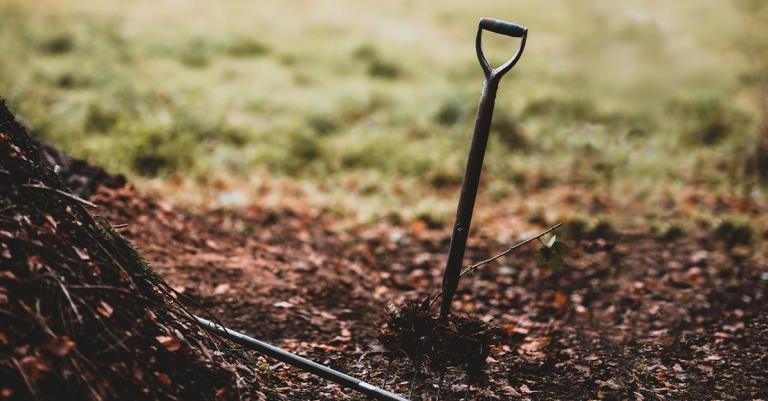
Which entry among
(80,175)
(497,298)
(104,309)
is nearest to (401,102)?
(497,298)

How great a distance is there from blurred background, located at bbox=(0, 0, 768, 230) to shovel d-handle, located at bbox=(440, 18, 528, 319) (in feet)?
8.91

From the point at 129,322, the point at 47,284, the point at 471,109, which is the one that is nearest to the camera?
the point at 47,284

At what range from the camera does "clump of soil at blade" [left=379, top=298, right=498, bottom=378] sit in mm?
2830

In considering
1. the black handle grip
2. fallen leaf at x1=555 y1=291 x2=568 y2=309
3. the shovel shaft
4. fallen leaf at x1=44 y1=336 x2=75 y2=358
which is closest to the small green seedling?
the shovel shaft

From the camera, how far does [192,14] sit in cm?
1048

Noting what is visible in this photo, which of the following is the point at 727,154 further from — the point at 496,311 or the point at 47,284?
the point at 47,284

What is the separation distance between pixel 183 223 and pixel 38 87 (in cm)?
424

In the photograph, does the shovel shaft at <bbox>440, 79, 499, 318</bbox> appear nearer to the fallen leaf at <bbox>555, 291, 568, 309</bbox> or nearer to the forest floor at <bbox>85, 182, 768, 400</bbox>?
the forest floor at <bbox>85, 182, 768, 400</bbox>

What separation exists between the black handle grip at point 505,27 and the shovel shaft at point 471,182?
9.6 inches

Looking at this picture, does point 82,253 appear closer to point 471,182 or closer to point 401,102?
point 471,182

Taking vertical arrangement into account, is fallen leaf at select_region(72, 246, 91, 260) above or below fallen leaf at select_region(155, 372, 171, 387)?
above

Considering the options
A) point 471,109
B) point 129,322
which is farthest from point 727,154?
point 129,322

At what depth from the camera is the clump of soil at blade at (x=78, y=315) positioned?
6.66 ft

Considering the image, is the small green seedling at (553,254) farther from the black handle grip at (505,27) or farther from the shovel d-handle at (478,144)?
the black handle grip at (505,27)
